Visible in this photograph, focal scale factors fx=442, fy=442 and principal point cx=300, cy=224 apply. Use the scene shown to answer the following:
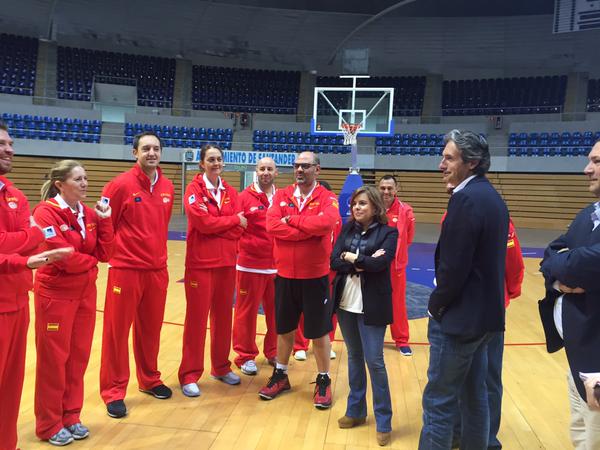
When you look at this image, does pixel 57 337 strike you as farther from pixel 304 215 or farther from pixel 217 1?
pixel 217 1

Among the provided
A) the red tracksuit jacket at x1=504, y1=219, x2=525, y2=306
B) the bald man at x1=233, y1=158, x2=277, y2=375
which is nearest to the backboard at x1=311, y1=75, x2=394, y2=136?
the bald man at x1=233, y1=158, x2=277, y2=375

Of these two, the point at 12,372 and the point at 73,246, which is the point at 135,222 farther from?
the point at 12,372

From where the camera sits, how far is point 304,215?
3447 mm

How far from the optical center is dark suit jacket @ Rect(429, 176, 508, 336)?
2.03m

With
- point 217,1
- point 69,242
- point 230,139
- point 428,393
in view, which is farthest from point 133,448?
point 217,1

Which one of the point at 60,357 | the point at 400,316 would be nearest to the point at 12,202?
the point at 60,357

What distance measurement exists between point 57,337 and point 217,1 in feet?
61.3

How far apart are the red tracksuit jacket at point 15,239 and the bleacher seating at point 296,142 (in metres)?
16.4

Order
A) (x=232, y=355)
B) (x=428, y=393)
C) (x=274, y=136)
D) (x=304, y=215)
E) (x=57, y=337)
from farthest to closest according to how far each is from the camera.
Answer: (x=274, y=136), (x=232, y=355), (x=304, y=215), (x=57, y=337), (x=428, y=393)

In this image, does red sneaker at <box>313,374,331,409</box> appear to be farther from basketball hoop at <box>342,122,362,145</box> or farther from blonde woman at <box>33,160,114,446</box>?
basketball hoop at <box>342,122,362,145</box>

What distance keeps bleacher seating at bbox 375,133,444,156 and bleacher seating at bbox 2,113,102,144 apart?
38.8ft

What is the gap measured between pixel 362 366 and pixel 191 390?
143cm

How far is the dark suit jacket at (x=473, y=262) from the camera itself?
2.03 m

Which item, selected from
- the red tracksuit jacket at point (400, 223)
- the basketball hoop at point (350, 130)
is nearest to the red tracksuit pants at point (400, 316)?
the red tracksuit jacket at point (400, 223)
